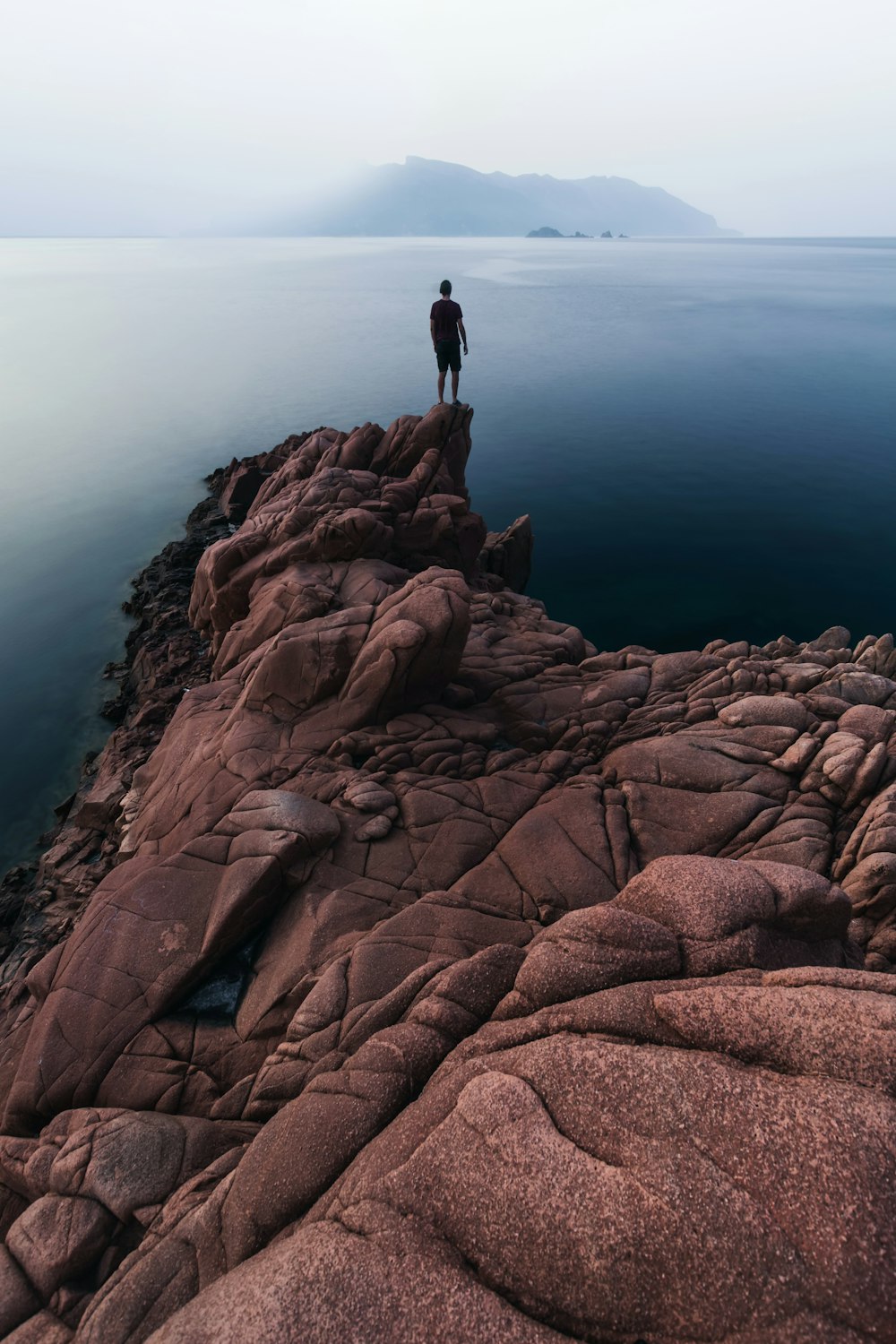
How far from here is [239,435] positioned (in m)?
70.0

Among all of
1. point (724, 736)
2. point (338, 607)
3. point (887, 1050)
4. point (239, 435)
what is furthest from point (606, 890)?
point (239, 435)

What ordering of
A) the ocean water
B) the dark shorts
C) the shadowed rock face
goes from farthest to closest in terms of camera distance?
1. the ocean water
2. the dark shorts
3. the shadowed rock face

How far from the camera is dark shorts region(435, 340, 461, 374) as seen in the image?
1104 inches

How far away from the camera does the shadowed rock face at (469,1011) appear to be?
561 centimetres

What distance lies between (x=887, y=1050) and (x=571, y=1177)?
3384 mm

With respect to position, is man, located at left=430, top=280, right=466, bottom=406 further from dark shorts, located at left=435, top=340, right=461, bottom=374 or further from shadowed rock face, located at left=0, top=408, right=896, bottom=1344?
shadowed rock face, located at left=0, top=408, right=896, bottom=1344

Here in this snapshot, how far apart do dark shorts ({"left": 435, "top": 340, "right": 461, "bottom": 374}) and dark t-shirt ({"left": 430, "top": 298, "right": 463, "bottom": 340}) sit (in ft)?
0.71

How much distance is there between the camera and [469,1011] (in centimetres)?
891

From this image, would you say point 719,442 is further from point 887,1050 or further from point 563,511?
point 887,1050

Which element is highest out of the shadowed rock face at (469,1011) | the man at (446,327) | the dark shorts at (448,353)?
the man at (446,327)

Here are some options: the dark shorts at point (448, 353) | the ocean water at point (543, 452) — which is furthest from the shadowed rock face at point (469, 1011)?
the ocean water at point (543, 452)

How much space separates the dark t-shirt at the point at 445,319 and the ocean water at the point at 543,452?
54.8 feet

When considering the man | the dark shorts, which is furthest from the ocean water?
the man

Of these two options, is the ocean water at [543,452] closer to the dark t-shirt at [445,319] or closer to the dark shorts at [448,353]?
the dark shorts at [448,353]
